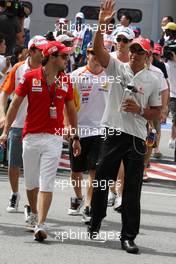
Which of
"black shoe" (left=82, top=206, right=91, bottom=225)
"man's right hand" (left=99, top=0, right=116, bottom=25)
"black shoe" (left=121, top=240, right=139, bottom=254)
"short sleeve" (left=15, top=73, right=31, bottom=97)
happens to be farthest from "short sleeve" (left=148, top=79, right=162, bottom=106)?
"black shoe" (left=82, top=206, right=91, bottom=225)

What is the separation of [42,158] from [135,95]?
1.05 meters

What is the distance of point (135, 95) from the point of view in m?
8.50

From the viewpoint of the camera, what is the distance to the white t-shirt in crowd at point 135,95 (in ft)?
27.8

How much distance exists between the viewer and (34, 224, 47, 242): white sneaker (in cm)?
855

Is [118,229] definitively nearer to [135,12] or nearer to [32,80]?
[32,80]

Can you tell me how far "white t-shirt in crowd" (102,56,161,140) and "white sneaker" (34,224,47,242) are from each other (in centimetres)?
108

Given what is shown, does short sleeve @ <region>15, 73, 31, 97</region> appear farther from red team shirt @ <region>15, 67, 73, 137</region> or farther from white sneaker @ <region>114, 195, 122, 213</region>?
white sneaker @ <region>114, 195, 122, 213</region>

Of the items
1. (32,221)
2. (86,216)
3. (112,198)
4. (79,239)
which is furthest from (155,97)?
(112,198)

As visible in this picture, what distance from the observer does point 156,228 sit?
9727mm

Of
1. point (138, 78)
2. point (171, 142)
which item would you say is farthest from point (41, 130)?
point (171, 142)

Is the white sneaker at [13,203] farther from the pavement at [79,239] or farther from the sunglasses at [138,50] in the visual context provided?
the sunglasses at [138,50]

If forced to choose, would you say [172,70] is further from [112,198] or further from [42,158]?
[42,158]

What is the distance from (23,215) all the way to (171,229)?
1.54 m

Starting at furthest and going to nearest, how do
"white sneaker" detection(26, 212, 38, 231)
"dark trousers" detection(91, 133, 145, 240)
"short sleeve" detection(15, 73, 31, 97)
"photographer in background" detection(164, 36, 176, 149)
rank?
"photographer in background" detection(164, 36, 176, 149), "white sneaker" detection(26, 212, 38, 231), "short sleeve" detection(15, 73, 31, 97), "dark trousers" detection(91, 133, 145, 240)
